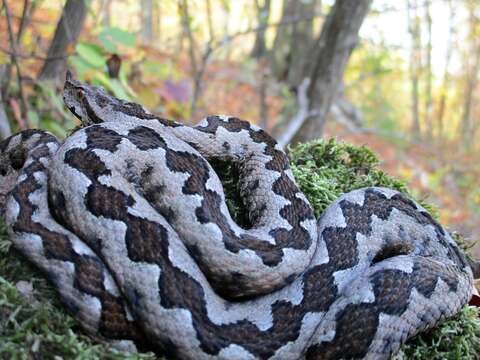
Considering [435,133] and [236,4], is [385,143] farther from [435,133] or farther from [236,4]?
[236,4]

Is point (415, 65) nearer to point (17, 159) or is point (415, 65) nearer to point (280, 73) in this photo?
point (280, 73)

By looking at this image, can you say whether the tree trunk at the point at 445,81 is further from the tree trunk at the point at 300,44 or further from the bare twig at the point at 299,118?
the bare twig at the point at 299,118

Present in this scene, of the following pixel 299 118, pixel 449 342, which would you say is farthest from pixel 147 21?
pixel 449 342

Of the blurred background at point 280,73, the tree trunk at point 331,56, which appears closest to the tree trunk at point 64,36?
the blurred background at point 280,73

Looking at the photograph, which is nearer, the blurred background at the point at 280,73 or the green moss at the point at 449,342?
the green moss at the point at 449,342

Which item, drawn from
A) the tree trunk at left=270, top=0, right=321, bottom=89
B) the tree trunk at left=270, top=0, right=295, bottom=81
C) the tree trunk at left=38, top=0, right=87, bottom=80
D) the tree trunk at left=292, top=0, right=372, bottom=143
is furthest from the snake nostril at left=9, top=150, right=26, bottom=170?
the tree trunk at left=270, top=0, right=295, bottom=81

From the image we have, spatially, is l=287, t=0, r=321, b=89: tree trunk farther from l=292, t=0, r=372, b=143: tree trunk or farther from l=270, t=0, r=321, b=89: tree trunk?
l=292, t=0, r=372, b=143: tree trunk
